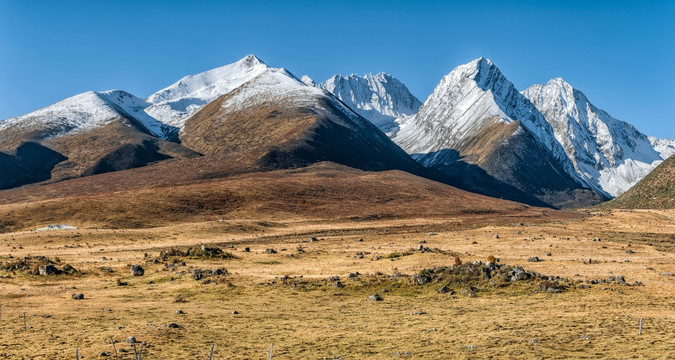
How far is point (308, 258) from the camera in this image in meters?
70.5

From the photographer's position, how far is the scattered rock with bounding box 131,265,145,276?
5745cm

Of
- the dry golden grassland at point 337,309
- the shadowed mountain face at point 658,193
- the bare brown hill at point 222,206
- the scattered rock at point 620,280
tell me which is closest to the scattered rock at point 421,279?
the dry golden grassland at point 337,309

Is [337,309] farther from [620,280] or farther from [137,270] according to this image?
[137,270]

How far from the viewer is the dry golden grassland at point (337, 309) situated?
2802 cm

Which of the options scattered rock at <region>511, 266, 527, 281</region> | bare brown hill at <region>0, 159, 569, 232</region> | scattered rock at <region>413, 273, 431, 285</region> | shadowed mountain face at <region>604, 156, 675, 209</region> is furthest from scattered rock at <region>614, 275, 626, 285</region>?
shadowed mountain face at <region>604, 156, 675, 209</region>

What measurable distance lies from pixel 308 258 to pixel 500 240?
35.3 m

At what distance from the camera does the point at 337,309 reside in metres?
39.8

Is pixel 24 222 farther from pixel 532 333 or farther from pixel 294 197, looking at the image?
pixel 532 333

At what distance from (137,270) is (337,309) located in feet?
87.1

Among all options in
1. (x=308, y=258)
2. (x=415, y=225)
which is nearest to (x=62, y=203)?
(x=415, y=225)

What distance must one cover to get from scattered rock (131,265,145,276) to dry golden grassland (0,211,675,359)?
812 millimetres

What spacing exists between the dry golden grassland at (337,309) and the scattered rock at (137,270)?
81cm

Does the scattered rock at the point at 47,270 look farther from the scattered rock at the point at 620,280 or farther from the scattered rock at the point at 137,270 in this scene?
the scattered rock at the point at 620,280

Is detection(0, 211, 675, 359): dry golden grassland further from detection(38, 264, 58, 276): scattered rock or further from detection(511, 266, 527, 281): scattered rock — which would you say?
detection(38, 264, 58, 276): scattered rock
